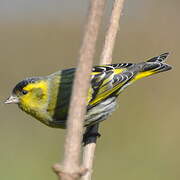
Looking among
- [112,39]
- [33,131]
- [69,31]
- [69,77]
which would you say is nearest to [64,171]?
[112,39]

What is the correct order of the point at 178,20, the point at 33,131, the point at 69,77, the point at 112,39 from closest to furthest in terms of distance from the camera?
the point at 112,39
the point at 69,77
the point at 33,131
the point at 178,20

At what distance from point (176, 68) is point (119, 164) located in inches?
95.3

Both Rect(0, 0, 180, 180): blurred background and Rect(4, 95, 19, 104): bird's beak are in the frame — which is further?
Rect(0, 0, 180, 180): blurred background

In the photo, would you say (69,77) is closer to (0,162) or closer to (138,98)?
(0,162)

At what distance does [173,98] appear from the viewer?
888cm

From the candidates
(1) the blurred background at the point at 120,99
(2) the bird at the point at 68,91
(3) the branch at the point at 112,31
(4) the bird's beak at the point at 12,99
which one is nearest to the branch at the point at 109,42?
(3) the branch at the point at 112,31

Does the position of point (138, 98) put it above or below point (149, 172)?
above

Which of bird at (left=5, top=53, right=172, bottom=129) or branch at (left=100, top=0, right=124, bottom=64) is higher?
branch at (left=100, top=0, right=124, bottom=64)

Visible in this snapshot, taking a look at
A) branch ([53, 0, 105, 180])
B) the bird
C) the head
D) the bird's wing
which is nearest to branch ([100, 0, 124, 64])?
the bird

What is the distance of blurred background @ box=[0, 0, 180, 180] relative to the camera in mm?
7559

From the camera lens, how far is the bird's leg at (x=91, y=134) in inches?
142

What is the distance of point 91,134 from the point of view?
13.1 ft

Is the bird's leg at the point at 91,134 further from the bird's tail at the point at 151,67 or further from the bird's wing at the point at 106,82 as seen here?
the bird's tail at the point at 151,67

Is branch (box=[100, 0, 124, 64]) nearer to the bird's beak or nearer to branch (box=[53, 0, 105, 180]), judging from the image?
the bird's beak
